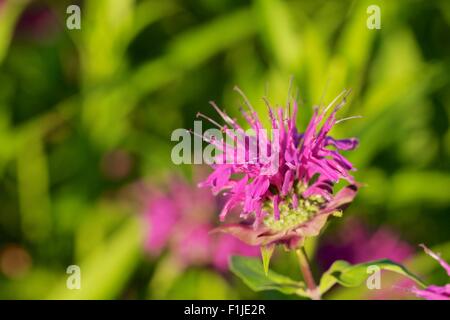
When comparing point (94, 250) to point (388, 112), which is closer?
point (388, 112)

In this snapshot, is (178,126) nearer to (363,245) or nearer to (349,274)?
(363,245)

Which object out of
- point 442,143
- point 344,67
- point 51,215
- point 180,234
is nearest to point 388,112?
point 344,67

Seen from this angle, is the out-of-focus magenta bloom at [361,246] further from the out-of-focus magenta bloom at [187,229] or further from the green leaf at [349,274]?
the green leaf at [349,274]

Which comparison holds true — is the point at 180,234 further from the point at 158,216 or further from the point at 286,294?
the point at 286,294

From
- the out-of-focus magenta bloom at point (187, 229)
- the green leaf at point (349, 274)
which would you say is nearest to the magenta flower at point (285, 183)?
the green leaf at point (349, 274)

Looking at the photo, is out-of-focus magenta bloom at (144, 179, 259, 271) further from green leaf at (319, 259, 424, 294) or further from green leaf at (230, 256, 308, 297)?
green leaf at (319, 259, 424, 294)
